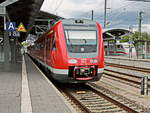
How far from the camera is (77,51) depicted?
355 inches

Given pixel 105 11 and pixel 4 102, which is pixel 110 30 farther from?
pixel 4 102

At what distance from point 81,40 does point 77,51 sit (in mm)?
570

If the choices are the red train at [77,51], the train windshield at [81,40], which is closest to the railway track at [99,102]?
the red train at [77,51]

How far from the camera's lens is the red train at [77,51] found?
28.7ft

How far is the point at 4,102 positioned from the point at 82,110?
2297mm

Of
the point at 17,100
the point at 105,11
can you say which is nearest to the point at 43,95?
the point at 17,100

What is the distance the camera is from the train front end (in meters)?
8.77

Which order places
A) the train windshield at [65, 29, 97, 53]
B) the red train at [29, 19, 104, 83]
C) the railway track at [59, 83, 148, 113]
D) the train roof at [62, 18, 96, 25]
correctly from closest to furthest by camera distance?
the railway track at [59, 83, 148, 113] → the red train at [29, 19, 104, 83] → the train windshield at [65, 29, 97, 53] → the train roof at [62, 18, 96, 25]

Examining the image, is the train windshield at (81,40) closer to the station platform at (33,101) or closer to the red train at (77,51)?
the red train at (77,51)

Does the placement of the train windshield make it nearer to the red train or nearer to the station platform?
the red train

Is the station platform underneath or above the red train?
underneath

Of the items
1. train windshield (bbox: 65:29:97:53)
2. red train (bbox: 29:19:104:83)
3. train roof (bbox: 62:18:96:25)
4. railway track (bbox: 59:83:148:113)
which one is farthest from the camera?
train roof (bbox: 62:18:96:25)

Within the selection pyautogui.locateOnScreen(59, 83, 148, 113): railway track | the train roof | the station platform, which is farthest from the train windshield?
the station platform

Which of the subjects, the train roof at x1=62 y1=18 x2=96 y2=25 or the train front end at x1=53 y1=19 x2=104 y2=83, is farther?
the train roof at x1=62 y1=18 x2=96 y2=25
